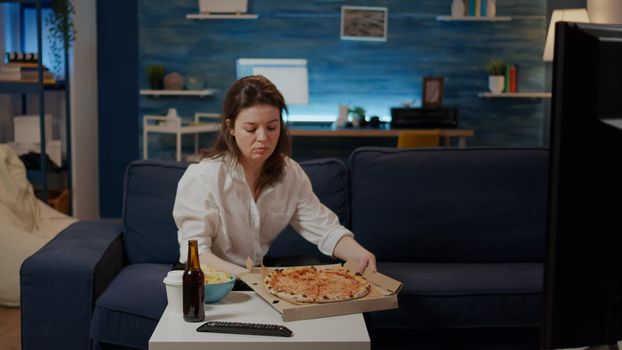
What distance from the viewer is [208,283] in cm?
196

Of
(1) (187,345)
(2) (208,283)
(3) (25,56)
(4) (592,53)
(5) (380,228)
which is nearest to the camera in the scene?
(4) (592,53)

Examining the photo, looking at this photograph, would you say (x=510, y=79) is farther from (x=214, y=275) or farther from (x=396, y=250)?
(x=214, y=275)

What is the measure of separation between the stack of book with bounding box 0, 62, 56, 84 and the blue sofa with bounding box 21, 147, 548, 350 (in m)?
2.62

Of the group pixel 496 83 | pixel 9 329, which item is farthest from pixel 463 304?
pixel 496 83

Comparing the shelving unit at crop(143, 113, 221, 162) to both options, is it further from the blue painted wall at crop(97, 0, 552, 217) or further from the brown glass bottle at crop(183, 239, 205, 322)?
the brown glass bottle at crop(183, 239, 205, 322)

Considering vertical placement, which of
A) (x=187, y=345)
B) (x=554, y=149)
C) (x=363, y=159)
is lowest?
(x=187, y=345)

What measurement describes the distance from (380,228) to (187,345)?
1.52 meters

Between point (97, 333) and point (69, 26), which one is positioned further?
point (69, 26)

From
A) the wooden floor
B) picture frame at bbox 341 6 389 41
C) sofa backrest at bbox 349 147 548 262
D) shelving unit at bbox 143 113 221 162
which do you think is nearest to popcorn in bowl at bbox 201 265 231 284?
sofa backrest at bbox 349 147 548 262

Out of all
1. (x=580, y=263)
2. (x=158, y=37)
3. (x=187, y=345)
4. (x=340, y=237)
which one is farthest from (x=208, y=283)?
(x=158, y=37)

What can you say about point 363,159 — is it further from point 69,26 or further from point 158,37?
point 158,37

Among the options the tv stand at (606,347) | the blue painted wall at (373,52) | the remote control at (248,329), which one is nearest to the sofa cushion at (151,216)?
the remote control at (248,329)

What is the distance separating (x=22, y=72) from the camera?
5461 mm

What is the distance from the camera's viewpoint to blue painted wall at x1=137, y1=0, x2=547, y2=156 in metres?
6.73
